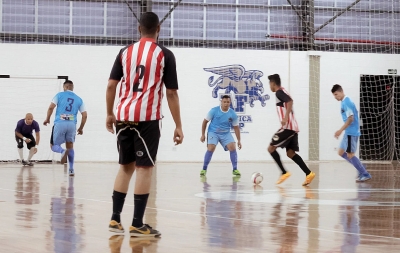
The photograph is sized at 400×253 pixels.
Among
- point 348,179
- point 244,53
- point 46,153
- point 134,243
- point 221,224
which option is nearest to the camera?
point 134,243

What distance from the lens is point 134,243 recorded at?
6113mm

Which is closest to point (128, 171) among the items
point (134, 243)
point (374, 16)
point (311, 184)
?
point (134, 243)

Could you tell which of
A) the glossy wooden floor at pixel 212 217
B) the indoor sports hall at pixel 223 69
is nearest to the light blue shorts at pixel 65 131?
the indoor sports hall at pixel 223 69

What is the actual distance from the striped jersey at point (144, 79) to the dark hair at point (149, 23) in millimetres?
87

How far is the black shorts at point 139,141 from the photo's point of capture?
657 cm

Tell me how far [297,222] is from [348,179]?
27.1 feet

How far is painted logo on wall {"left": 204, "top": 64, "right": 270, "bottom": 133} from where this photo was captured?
80.0ft

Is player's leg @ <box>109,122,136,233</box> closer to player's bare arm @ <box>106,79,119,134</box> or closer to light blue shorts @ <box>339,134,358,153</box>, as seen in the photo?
player's bare arm @ <box>106,79,119,134</box>

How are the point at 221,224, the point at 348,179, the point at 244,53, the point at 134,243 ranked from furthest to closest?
the point at 244,53
the point at 348,179
the point at 221,224
the point at 134,243

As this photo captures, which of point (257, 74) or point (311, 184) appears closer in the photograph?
point (311, 184)

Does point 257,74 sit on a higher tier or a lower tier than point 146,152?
higher

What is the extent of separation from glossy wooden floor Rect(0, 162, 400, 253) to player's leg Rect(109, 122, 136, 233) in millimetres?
142

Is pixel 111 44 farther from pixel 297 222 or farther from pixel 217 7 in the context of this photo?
pixel 297 222

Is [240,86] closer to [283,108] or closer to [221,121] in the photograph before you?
[221,121]
